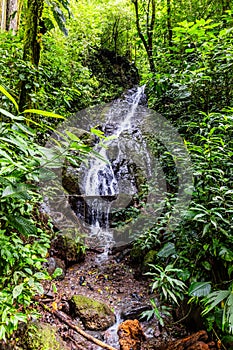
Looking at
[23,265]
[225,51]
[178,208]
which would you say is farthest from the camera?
[225,51]

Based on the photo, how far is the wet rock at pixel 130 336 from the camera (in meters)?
2.51

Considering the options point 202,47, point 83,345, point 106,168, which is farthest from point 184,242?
point 106,168

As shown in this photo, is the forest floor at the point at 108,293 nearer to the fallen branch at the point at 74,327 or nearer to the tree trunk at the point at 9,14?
the fallen branch at the point at 74,327

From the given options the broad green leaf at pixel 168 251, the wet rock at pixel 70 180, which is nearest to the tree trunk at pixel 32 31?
the broad green leaf at pixel 168 251

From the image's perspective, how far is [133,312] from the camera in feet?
10.4

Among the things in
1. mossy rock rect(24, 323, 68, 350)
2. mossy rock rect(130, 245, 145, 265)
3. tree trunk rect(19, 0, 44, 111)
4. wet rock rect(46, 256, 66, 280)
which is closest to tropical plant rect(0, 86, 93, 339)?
mossy rock rect(24, 323, 68, 350)

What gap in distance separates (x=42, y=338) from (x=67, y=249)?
6.85 feet

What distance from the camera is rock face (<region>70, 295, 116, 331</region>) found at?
2.95 metres

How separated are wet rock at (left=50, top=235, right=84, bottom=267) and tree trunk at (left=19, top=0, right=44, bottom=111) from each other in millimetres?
2501

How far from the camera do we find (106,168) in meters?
6.70

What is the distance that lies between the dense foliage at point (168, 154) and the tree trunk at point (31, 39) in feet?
0.18

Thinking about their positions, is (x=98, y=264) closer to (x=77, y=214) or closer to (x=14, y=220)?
(x=77, y=214)

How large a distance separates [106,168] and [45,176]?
5418mm

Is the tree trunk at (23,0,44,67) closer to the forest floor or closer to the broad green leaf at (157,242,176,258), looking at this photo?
the broad green leaf at (157,242,176,258)
